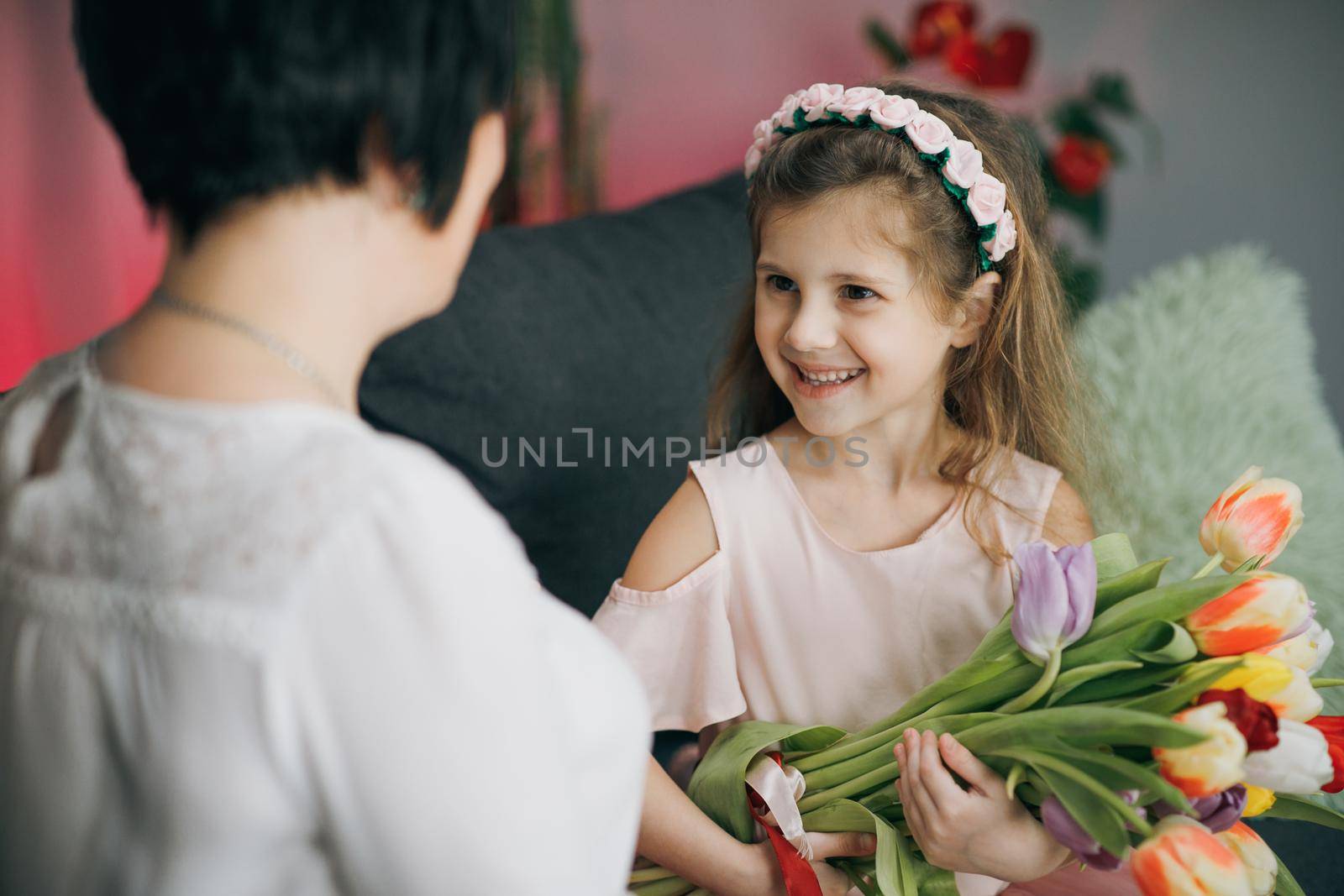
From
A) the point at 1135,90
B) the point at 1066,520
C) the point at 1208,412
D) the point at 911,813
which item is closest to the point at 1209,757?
the point at 911,813

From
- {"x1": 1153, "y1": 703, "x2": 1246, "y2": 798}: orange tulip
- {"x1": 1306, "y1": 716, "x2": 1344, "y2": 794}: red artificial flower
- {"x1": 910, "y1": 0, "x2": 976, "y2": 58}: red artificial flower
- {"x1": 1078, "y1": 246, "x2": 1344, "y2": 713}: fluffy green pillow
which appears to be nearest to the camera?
{"x1": 1153, "y1": 703, "x2": 1246, "y2": 798}: orange tulip

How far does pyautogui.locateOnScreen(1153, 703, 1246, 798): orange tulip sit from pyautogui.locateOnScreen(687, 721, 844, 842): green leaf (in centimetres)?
36

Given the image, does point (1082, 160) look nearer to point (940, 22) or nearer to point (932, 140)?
point (940, 22)

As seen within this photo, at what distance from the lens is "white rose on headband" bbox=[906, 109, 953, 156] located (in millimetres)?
1070

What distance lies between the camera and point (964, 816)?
0.88 meters

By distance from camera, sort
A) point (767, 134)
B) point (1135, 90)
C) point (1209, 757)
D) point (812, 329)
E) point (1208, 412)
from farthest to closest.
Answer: point (1135, 90)
point (1208, 412)
point (767, 134)
point (812, 329)
point (1209, 757)

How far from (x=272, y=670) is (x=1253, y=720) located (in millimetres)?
634

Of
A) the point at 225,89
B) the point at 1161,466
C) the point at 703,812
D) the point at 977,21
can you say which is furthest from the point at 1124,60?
the point at 225,89

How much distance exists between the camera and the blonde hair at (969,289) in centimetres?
109

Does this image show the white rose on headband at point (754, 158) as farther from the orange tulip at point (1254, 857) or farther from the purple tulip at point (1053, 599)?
the orange tulip at point (1254, 857)

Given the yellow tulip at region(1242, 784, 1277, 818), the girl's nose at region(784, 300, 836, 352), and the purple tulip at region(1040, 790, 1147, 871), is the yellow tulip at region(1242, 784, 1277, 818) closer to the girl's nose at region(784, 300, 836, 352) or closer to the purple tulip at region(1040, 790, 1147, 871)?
the purple tulip at region(1040, 790, 1147, 871)

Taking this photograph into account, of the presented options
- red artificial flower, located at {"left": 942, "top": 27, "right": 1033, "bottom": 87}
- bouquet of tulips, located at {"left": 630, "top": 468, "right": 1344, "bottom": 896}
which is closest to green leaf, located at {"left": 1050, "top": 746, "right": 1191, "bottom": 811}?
bouquet of tulips, located at {"left": 630, "top": 468, "right": 1344, "bottom": 896}

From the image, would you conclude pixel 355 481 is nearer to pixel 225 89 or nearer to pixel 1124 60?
pixel 225 89

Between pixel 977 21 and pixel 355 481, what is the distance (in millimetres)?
2176
